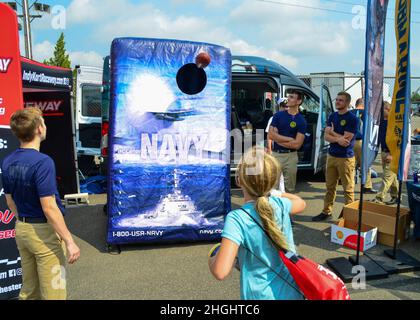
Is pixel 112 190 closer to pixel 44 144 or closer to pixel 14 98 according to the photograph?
pixel 14 98

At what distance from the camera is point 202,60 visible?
4.21 metres

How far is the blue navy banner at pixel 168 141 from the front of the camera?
13.4 feet

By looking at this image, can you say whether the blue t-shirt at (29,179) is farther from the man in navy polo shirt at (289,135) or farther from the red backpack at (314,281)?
the man in navy polo shirt at (289,135)

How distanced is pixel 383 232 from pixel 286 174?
4.68 feet

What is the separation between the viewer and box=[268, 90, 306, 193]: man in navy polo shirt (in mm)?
5035

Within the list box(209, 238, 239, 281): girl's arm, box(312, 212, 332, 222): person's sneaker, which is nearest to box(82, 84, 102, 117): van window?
box(312, 212, 332, 222): person's sneaker

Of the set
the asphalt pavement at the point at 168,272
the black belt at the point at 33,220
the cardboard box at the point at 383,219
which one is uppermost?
the black belt at the point at 33,220

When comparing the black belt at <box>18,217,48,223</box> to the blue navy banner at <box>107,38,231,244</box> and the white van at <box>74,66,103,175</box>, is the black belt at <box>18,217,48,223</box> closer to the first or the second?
the blue navy banner at <box>107,38,231,244</box>

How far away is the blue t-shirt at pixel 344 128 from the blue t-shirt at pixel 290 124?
0.51 metres

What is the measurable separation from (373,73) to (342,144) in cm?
154

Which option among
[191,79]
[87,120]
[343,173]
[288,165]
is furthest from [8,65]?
[87,120]

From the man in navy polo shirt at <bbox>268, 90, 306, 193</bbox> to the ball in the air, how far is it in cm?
142

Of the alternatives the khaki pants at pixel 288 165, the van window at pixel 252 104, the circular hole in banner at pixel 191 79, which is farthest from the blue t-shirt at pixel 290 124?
the van window at pixel 252 104

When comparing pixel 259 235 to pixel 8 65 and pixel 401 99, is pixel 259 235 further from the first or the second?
pixel 401 99
